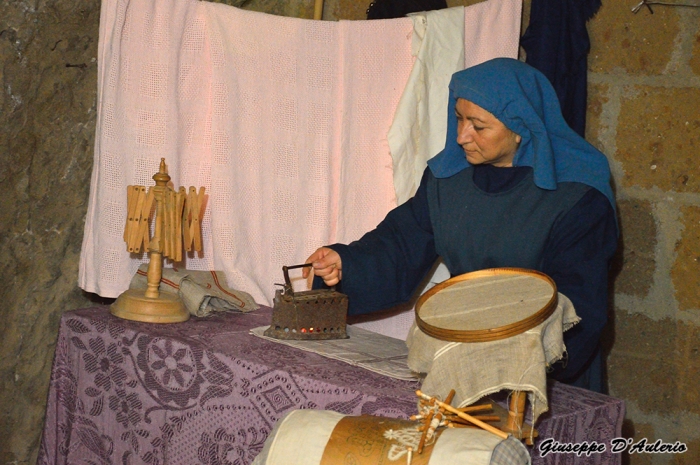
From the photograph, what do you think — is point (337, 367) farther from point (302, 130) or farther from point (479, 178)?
point (302, 130)

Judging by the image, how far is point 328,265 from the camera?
2834 mm

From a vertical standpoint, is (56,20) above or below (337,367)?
above

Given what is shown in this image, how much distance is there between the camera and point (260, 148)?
11.0 feet

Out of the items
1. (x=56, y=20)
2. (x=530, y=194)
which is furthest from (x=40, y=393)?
→ (x=530, y=194)

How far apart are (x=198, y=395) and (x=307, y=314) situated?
1.35 feet

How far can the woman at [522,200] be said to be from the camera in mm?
2439

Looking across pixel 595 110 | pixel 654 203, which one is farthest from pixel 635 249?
pixel 595 110

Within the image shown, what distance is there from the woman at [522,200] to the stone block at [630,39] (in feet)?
2.57

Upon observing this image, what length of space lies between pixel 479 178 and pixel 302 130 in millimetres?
911

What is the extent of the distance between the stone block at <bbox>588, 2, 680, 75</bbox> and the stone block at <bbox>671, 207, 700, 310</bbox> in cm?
55

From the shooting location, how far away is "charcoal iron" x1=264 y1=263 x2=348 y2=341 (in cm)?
268

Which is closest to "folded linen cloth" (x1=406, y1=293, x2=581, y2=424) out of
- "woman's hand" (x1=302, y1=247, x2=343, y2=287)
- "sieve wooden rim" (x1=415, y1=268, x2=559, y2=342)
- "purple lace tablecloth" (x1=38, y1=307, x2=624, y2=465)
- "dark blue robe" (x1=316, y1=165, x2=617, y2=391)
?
"sieve wooden rim" (x1=415, y1=268, x2=559, y2=342)

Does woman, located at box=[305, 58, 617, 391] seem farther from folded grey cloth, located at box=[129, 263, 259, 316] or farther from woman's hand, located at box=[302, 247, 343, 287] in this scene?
folded grey cloth, located at box=[129, 263, 259, 316]

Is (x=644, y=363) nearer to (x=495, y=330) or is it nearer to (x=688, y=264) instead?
(x=688, y=264)
